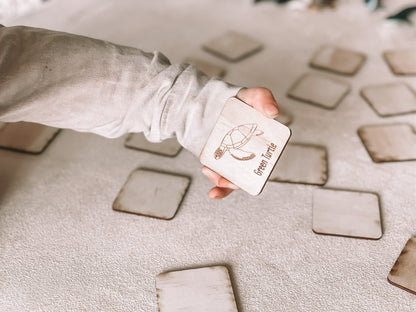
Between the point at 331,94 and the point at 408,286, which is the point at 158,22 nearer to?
the point at 331,94

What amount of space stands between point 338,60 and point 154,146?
781mm

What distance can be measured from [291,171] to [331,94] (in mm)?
389

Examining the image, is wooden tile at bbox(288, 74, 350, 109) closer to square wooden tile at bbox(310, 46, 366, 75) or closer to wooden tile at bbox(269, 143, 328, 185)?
square wooden tile at bbox(310, 46, 366, 75)

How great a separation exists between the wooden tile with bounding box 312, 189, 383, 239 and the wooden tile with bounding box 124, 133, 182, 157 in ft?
1.36

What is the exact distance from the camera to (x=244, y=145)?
2.74 ft

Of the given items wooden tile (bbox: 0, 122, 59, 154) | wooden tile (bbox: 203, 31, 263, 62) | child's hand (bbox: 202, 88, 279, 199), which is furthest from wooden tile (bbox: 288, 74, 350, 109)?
wooden tile (bbox: 0, 122, 59, 154)

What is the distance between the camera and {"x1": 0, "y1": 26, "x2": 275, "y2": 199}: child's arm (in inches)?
32.3

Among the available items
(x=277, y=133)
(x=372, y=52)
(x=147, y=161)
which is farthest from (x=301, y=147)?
(x=372, y=52)

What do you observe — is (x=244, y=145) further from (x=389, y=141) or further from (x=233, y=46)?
(x=233, y=46)

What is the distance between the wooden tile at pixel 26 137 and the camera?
1178 mm

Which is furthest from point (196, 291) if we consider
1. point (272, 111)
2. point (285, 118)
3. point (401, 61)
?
point (401, 61)

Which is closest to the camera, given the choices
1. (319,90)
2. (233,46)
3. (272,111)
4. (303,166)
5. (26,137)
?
(272,111)

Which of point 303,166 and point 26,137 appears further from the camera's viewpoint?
point 26,137

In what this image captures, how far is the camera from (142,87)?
0.89 m
